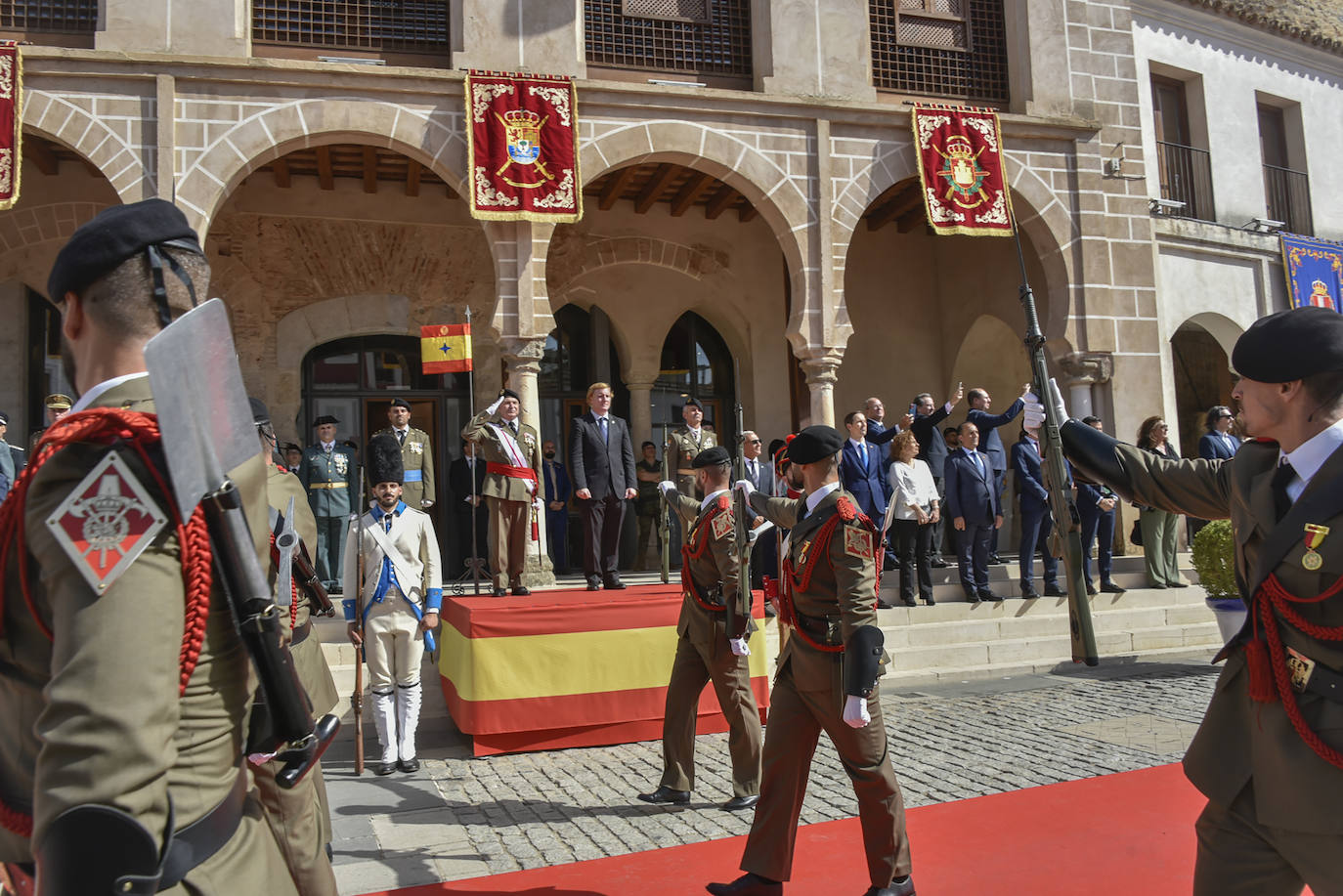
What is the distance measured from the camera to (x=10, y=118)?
938cm

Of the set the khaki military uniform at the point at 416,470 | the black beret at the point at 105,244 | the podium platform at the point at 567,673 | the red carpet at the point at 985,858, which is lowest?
the red carpet at the point at 985,858

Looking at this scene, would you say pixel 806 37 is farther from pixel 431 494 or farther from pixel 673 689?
pixel 673 689

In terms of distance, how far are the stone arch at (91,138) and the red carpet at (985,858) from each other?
8.21 m

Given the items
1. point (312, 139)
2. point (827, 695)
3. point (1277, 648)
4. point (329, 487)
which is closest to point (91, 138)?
point (312, 139)

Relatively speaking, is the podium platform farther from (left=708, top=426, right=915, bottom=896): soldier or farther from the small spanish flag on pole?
the small spanish flag on pole

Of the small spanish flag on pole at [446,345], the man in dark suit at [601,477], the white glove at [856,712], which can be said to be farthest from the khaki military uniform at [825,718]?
the small spanish flag on pole at [446,345]

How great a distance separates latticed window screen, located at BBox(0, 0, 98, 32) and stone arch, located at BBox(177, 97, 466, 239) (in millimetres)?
1873

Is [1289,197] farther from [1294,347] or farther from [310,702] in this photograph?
[310,702]

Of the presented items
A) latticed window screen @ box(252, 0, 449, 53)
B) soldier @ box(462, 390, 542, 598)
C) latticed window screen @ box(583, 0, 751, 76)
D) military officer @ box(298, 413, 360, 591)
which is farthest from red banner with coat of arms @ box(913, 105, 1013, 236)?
military officer @ box(298, 413, 360, 591)

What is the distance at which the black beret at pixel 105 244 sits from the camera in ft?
5.25

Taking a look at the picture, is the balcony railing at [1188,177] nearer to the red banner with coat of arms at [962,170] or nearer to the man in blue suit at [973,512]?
the red banner with coat of arms at [962,170]

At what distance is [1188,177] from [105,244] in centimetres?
1726

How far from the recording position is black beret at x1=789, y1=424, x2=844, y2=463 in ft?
14.6

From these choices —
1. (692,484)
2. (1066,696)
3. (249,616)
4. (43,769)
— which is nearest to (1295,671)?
(249,616)
